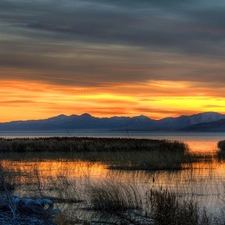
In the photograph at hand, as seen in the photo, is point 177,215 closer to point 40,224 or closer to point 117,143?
point 40,224

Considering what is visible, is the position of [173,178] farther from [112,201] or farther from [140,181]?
[112,201]

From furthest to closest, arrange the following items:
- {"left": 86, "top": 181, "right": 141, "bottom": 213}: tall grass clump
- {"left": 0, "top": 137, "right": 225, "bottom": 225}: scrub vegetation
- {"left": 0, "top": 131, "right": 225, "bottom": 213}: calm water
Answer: {"left": 0, "top": 131, "right": 225, "bottom": 213}: calm water, {"left": 86, "top": 181, "right": 141, "bottom": 213}: tall grass clump, {"left": 0, "top": 137, "right": 225, "bottom": 225}: scrub vegetation

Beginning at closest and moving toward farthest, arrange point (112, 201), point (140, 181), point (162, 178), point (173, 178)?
point (112, 201)
point (140, 181)
point (173, 178)
point (162, 178)

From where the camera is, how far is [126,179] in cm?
2475

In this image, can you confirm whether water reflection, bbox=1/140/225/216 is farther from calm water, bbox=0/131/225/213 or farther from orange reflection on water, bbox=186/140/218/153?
orange reflection on water, bbox=186/140/218/153

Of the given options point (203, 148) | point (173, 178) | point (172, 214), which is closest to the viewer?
point (172, 214)

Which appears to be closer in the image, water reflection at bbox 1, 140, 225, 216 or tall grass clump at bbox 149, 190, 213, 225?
tall grass clump at bbox 149, 190, 213, 225

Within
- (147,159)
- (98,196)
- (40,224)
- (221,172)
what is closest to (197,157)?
(147,159)

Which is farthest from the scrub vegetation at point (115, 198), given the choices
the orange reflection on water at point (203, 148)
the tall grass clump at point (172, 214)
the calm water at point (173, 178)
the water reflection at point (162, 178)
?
the orange reflection on water at point (203, 148)

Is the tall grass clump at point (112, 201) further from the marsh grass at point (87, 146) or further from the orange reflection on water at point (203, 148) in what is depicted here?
the orange reflection on water at point (203, 148)

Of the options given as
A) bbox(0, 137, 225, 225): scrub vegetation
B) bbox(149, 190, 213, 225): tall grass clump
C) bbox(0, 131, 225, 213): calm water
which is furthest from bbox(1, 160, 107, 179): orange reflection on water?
bbox(149, 190, 213, 225): tall grass clump

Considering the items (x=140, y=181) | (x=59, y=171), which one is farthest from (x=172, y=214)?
(x=59, y=171)

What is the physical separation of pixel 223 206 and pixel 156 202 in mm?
4461

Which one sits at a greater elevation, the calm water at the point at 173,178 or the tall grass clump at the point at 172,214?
the tall grass clump at the point at 172,214
